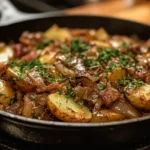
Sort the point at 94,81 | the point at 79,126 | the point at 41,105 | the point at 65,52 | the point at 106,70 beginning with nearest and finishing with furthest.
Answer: the point at 79,126 < the point at 41,105 < the point at 94,81 < the point at 106,70 < the point at 65,52

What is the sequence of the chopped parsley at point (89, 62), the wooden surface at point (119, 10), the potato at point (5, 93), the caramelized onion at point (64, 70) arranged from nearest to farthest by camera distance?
1. the potato at point (5, 93)
2. the caramelized onion at point (64, 70)
3. the chopped parsley at point (89, 62)
4. the wooden surface at point (119, 10)

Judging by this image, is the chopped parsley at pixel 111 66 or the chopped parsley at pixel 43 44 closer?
the chopped parsley at pixel 111 66

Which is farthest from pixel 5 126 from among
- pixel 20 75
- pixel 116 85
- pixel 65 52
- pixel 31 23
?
pixel 31 23

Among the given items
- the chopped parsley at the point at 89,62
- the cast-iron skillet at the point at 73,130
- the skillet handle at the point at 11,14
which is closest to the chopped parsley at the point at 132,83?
the chopped parsley at the point at 89,62

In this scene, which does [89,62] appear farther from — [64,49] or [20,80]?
[20,80]

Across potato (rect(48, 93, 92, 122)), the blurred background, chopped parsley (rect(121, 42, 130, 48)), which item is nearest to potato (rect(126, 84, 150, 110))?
potato (rect(48, 93, 92, 122))

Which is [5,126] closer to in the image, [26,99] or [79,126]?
[26,99]

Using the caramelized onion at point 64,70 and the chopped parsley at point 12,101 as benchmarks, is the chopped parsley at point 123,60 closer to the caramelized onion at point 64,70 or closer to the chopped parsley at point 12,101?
the caramelized onion at point 64,70
